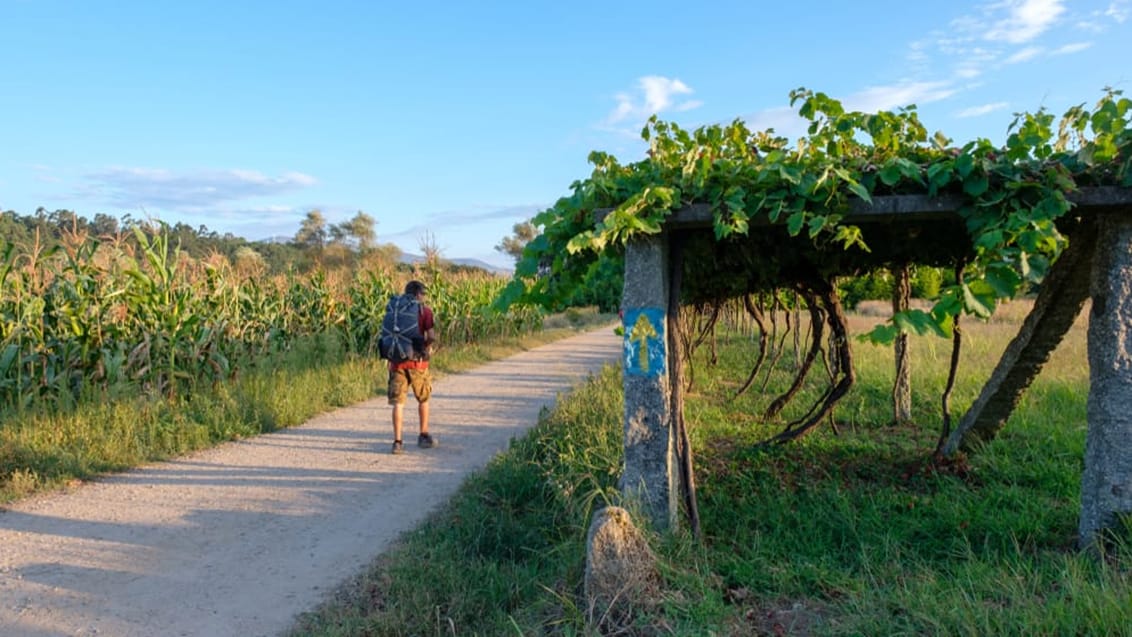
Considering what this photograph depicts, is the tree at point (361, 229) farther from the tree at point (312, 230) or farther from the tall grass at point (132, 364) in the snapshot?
the tall grass at point (132, 364)

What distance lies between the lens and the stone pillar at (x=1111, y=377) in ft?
12.8

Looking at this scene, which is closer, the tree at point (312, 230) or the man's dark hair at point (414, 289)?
the man's dark hair at point (414, 289)

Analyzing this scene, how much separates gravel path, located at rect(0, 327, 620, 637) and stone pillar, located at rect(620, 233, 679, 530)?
2044 mm

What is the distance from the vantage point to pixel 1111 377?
397cm

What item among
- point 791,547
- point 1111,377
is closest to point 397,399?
point 791,547

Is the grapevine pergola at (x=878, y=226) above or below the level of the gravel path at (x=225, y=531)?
above

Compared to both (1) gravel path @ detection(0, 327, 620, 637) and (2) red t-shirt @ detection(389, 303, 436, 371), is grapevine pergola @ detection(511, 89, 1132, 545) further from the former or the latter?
(2) red t-shirt @ detection(389, 303, 436, 371)

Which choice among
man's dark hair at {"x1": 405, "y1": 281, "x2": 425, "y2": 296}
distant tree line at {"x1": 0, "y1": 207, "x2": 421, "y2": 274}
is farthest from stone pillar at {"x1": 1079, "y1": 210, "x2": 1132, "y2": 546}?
distant tree line at {"x1": 0, "y1": 207, "x2": 421, "y2": 274}

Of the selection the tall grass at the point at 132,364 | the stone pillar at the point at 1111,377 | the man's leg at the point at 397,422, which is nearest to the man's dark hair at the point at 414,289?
the man's leg at the point at 397,422

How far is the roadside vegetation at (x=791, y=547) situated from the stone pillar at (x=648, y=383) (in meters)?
0.24

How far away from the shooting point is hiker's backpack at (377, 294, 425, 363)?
764 centimetres

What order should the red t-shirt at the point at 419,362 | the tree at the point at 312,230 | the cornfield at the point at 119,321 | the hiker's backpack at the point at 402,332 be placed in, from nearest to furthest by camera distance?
the hiker's backpack at the point at 402,332, the red t-shirt at the point at 419,362, the cornfield at the point at 119,321, the tree at the point at 312,230

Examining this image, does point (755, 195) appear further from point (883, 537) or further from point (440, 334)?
point (440, 334)

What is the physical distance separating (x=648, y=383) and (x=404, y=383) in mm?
4107
